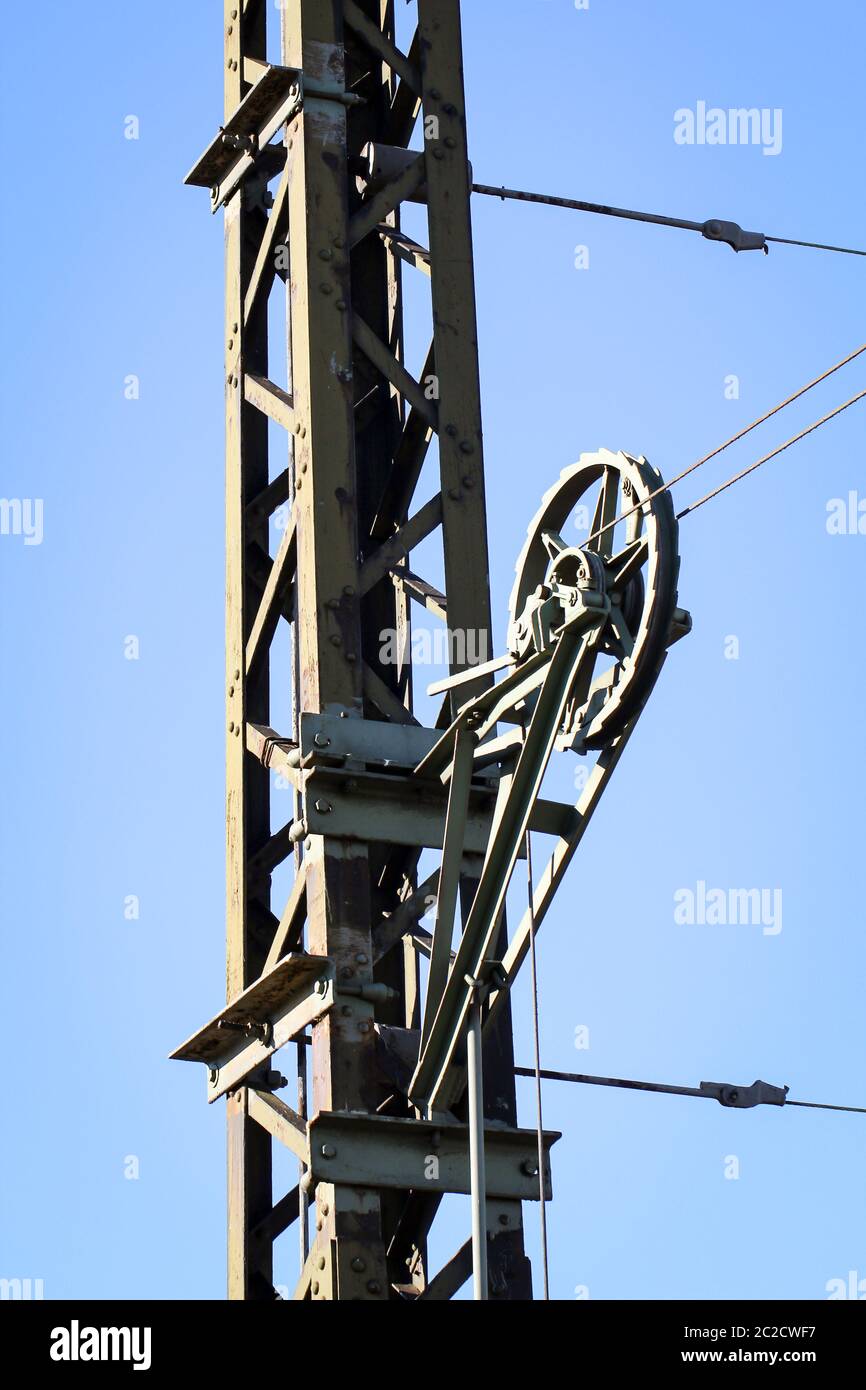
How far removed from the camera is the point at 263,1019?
9.36m

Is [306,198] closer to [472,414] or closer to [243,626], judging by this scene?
[472,414]

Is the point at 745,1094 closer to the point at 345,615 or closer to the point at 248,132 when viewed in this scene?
the point at 345,615

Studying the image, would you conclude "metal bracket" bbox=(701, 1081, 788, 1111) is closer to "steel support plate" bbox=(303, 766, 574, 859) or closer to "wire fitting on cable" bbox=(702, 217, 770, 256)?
"steel support plate" bbox=(303, 766, 574, 859)

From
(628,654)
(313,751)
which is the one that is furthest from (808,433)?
(313,751)

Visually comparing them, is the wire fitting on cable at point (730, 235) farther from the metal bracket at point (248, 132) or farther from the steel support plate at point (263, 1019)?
the steel support plate at point (263, 1019)

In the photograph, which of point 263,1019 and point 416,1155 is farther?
point 263,1019

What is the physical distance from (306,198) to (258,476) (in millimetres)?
1280

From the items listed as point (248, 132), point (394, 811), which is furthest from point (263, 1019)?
point (248, 132)

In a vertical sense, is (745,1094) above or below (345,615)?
below

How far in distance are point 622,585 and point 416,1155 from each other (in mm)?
1999

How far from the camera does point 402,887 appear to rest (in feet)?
31.5

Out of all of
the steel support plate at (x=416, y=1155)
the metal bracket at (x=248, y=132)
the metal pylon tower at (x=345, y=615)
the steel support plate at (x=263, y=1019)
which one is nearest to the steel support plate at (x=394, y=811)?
the metal pylon tower at (x=345, y=615)

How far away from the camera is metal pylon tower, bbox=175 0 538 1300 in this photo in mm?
8836

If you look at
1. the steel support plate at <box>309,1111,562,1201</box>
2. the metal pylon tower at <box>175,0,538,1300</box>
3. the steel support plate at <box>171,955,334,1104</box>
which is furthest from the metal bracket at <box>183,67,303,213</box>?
the steel support plate at <box>309,1111,562,1201</box>
